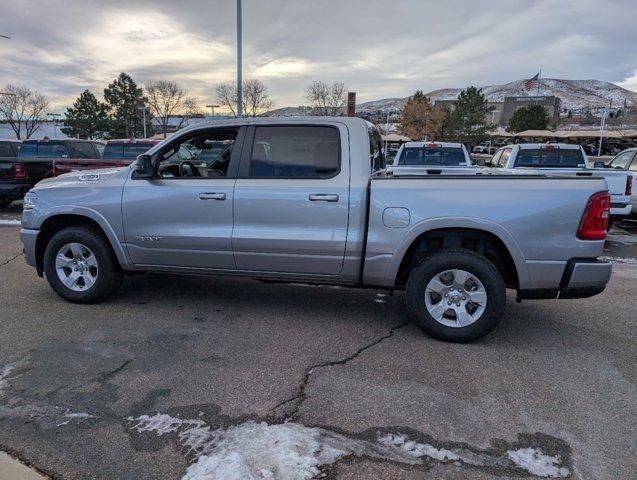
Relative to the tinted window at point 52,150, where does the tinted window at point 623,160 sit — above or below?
above

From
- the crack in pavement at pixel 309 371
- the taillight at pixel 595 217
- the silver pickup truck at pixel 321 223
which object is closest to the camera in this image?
the crack in pavement at pixel 309 371

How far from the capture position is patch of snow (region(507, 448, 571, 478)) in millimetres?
2636

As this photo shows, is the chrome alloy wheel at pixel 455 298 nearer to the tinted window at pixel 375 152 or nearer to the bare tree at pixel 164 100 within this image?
the tinted window at pixel 375 152

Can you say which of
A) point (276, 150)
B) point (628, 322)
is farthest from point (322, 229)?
point (628, 322)

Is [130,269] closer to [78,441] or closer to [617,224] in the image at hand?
[78,441]

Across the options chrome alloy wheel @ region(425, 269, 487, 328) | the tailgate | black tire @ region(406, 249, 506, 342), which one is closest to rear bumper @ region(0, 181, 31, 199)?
the tailgate

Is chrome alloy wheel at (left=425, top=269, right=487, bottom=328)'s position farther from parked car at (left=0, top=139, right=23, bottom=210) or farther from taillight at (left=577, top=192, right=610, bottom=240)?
parked car at (left=0, top=139, right=23, bottom=210)

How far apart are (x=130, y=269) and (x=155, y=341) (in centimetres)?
114

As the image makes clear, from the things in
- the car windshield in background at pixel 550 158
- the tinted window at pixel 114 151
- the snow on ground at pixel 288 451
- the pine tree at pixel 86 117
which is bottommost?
the snow on ground at pixel 288 451

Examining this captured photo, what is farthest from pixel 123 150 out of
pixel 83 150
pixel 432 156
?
pixel 432 156

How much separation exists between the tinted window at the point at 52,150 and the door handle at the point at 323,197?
1071 centimetres

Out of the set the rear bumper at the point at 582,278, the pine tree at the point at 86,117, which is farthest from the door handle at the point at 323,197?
the pine tree at the point at 86,117

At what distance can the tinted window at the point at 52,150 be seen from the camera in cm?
1250

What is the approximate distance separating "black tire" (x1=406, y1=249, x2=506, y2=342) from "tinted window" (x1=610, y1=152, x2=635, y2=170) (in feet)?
33.7
